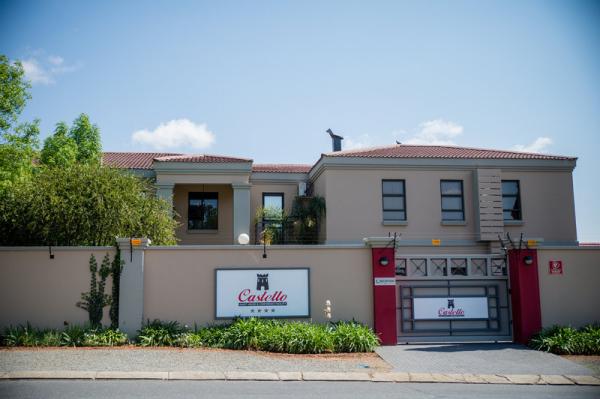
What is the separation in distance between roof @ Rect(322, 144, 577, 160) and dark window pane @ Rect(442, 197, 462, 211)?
187 centimetres

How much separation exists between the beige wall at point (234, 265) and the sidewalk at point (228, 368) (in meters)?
1.92

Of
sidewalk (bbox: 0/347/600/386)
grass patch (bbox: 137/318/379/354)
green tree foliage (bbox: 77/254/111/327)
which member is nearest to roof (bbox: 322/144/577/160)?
grass patch (bbox: 137/318/379/354)

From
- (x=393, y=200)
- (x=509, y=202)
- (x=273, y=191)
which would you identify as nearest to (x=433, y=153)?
(x=393, y=200)

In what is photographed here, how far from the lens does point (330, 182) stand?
73.9 ft

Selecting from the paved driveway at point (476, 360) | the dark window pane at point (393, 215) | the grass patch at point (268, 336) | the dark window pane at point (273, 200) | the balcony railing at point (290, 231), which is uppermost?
the dark window pane at point (273, 200)

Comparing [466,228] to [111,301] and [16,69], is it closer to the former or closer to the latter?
[111,301]

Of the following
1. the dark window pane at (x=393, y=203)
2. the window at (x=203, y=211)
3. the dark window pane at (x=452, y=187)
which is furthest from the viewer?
the window at (x=203, y=211)

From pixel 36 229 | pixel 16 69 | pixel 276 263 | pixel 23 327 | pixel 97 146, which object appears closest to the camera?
pixel 23 327

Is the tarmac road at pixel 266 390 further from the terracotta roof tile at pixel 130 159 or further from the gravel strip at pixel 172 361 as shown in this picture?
the terracotta roof tile at pixel 130 159

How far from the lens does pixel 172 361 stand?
1097cm

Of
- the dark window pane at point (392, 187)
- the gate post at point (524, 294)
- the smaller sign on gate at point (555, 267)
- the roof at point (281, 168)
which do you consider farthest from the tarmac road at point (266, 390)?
the roof at point (281, 168)

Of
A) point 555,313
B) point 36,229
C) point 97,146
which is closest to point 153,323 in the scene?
point 36,229

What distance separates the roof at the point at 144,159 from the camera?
23422mm

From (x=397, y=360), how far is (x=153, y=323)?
6143 mm
